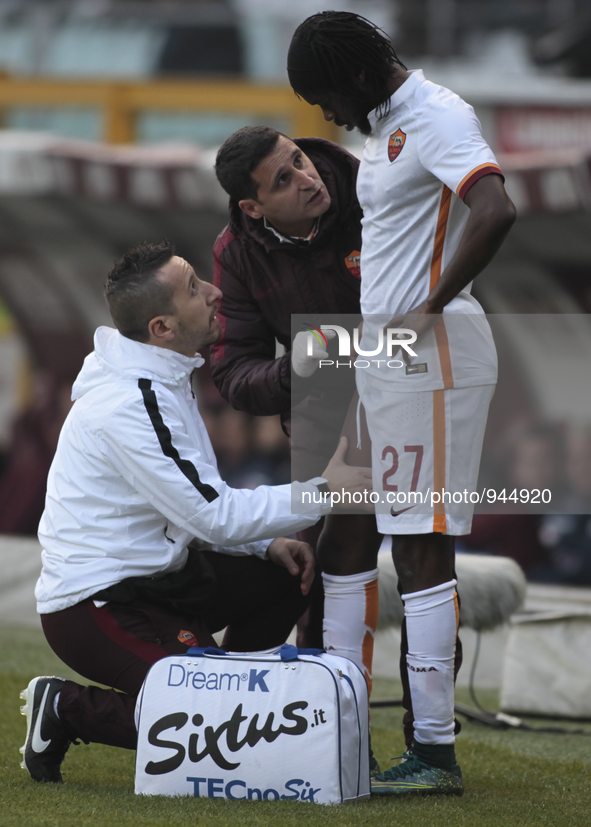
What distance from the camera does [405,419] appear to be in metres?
2.31

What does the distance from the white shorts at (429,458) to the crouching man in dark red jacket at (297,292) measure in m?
0.27

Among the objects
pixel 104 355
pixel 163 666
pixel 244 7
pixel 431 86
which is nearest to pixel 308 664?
pixel 163 666

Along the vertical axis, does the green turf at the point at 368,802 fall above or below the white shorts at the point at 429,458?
below

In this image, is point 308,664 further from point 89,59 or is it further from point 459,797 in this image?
point 89,59

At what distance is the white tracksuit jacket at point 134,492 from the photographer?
2342 mm

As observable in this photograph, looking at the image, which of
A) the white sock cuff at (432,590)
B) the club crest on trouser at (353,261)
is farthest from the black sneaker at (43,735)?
the club crest on trouser at (353,261)

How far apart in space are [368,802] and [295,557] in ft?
1.98

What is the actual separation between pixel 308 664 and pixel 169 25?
7.55 metres

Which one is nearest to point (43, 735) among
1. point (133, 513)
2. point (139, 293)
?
point (133, 513)

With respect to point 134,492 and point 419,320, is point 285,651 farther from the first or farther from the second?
point 419,320

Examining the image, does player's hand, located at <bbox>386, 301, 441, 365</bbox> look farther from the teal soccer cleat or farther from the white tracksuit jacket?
the teal soccer cleat

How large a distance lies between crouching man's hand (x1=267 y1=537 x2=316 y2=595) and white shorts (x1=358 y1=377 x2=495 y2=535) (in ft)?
0.87

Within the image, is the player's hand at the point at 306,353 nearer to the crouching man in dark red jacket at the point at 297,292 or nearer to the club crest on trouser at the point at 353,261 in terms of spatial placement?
the crouching man in dark red jacket at the point at 297,292

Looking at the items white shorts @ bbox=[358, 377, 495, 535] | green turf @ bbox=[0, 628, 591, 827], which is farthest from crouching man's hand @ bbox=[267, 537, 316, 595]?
green turf @ bbox=[0, 628, 591, 827]
